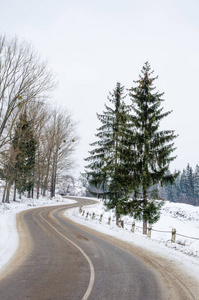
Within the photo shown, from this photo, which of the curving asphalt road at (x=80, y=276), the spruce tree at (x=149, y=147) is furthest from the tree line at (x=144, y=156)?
the curving asphalt road at (x=80, y=276)

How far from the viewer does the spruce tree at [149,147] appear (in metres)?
15.4

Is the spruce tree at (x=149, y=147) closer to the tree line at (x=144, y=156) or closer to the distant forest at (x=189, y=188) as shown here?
the tree line at (x=144, y=156)

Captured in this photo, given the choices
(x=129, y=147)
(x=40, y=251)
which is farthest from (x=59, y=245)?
(x=129, y=147)

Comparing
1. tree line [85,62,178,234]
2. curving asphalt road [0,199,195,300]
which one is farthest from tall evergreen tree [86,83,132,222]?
curving asphalt road [0,199,195,300]

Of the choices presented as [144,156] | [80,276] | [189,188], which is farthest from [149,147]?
[189,188]

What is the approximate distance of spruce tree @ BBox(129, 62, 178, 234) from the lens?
50.4 feet

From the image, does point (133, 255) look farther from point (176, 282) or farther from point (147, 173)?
point (147, 173)

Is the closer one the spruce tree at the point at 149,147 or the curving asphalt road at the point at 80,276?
the curving asphalt road at the point at 80,276

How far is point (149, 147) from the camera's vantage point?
1589 cm

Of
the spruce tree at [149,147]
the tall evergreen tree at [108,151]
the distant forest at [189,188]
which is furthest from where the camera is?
the distant forest at [189,188]

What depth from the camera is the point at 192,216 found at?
42.8 metres

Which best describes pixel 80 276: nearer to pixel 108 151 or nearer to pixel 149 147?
pixel 149 147

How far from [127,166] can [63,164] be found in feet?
84.7

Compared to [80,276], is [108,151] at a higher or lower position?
higher
